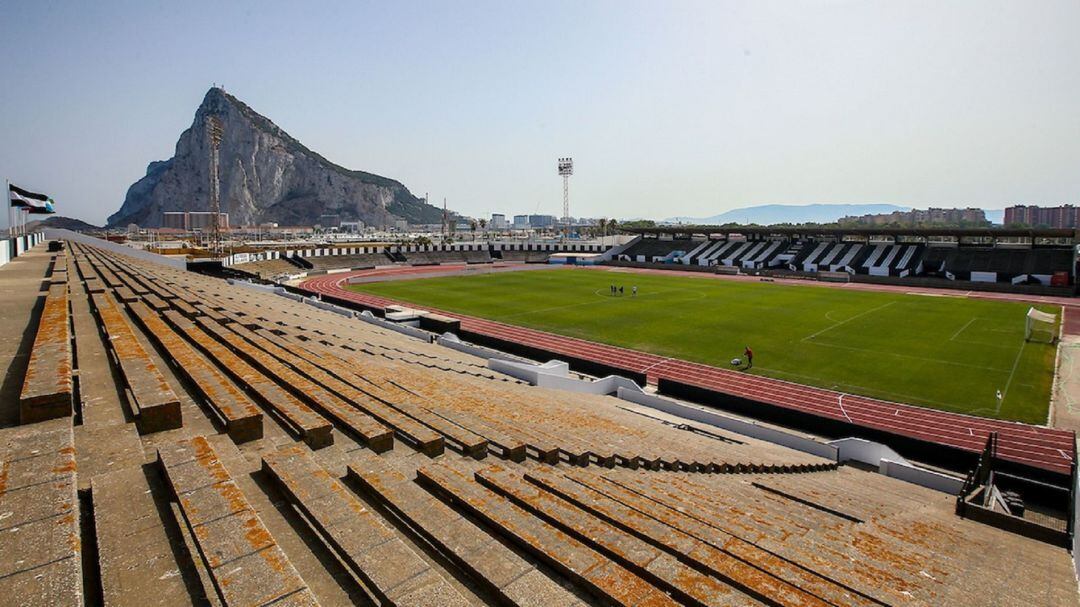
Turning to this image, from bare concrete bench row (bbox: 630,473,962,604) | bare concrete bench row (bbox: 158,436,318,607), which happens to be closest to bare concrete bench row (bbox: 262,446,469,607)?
bare concrete bench row (bbox: 158,436,318,607)

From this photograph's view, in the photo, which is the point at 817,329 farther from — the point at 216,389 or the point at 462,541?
the point at 462,541

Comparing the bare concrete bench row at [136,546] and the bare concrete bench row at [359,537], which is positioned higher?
the bare concrete bench row at [136,546]

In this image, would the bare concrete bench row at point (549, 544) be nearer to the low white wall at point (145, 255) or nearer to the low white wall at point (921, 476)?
the low white wall at point (921, 476)

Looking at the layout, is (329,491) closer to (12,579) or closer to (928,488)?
(12,579)

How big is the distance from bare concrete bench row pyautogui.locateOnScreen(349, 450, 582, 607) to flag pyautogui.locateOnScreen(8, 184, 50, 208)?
4590 cm

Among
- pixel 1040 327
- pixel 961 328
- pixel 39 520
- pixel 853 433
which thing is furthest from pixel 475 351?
pixel 1040 327

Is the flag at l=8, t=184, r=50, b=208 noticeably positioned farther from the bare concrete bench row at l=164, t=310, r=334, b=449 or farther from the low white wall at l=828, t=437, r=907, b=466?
the low white wall at l=828, t=437, r=907, b=466

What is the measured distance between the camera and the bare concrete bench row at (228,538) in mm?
3189

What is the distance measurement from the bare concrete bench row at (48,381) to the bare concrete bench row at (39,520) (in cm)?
34

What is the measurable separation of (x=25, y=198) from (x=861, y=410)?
53.6m

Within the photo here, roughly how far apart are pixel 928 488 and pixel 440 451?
14.8 m

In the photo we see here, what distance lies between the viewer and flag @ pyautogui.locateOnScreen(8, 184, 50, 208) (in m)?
35.8

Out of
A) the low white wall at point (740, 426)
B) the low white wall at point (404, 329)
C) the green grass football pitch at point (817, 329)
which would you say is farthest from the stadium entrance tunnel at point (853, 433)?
the low white wall at point (404, 329)

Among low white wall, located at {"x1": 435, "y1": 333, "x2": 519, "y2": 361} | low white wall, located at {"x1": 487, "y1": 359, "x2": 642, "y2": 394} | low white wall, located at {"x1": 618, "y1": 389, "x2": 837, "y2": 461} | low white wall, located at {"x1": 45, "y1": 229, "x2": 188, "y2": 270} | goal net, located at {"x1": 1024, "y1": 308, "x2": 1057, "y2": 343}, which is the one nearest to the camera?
low white wall, located at {"x1": 618, "y1": 389, "x2": 837, "y2": 461}
